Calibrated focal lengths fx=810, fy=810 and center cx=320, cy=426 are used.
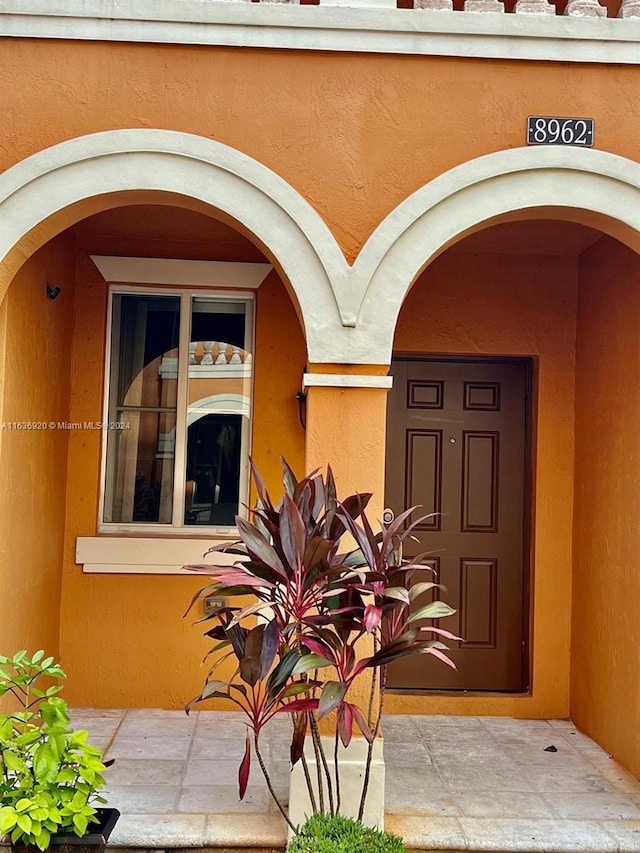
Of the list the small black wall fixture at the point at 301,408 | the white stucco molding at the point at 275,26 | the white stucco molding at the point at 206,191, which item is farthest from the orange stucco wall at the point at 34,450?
the small black wall fixture at the point at 301,408

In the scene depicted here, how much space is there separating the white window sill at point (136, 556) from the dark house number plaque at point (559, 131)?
10.4 ft

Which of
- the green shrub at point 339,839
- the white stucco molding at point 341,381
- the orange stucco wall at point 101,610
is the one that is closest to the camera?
the green shrub at point 339,839

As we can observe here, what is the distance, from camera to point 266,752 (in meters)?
4.73

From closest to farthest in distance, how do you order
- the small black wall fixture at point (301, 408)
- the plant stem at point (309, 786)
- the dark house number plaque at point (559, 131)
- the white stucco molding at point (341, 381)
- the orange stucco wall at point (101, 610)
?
the plant stem at point (309, 786), the white stucco molding at point (341, 381), the dark house number plaque at point (559, 131), the orange stucco wall at point (101, 610), the small black wall fixture at point (301, 408)

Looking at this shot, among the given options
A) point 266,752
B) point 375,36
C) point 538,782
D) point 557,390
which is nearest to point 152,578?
point 266,752

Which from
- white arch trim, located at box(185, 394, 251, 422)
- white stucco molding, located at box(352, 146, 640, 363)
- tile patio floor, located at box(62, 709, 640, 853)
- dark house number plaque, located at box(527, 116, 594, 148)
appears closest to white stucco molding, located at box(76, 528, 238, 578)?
white arch trim, located at box(185, 394, 251, 422)

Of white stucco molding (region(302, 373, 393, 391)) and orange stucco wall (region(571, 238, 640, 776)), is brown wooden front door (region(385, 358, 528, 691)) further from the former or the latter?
white stucco molding (region(302, 373, 393, 391))

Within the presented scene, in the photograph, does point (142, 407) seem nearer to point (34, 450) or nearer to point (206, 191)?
point (34, 450)

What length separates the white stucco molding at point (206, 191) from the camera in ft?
13.0

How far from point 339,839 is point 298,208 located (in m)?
2.82

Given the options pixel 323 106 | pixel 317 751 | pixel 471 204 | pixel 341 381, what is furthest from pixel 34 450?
pixel 471 204

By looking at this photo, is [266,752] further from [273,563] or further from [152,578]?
[273,563]

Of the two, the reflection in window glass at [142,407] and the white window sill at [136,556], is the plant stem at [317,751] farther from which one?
the reflection in window glass at [142,407]

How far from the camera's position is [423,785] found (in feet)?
14.0
